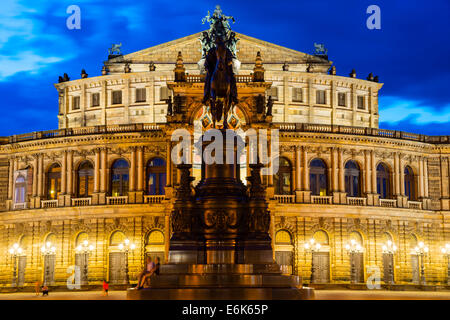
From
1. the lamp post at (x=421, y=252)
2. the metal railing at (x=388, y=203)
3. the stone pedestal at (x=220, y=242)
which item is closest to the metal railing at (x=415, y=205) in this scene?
the metal railing at (x=388, y=203)

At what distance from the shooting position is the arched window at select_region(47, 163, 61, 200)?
2630 inches

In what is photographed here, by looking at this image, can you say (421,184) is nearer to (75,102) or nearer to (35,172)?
(35,172)

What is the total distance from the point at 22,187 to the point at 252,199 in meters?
46.4

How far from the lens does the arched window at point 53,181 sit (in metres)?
66.8

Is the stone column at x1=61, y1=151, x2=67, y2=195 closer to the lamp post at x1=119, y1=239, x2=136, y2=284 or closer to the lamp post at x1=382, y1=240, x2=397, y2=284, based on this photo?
the lamp post at x1=119, y1=239, x2=136, y2=284

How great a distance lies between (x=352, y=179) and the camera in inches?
2594

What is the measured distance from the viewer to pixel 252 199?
1035 inches

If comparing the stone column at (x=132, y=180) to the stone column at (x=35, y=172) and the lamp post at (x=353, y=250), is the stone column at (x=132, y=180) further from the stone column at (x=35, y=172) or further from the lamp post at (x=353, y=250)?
the lamp post at (x=353, y=250)

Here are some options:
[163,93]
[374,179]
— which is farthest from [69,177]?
[374,179]

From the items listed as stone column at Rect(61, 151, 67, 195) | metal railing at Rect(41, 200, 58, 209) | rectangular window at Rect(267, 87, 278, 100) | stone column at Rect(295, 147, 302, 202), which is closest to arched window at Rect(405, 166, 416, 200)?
stone column at Rect(295, 147, 302, 202)

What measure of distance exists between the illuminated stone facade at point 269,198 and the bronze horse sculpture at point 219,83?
98.8ft

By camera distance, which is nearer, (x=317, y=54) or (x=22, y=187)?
(x=22, y=187)
